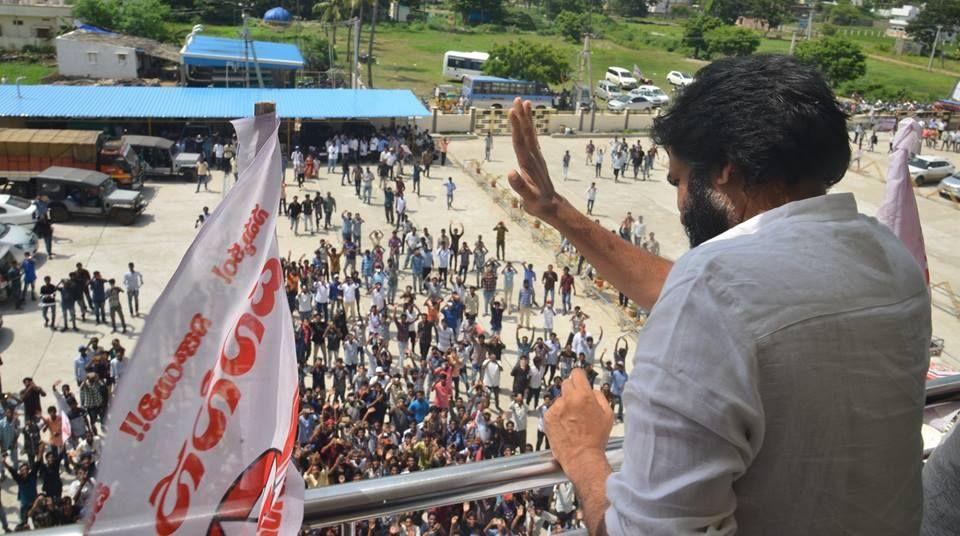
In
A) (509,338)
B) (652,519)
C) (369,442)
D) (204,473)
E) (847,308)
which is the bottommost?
(509,338)

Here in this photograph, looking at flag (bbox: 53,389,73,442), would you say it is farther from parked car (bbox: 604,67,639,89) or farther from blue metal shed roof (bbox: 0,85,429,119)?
parked car (bbox: 604,67,639,89)

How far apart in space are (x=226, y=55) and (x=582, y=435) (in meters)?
40.1

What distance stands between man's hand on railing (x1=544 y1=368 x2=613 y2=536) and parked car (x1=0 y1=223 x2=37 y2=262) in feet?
59.9

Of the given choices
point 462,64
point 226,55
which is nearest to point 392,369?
point 226,55

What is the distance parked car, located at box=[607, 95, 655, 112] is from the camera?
1693 inches

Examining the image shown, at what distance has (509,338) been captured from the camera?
55.2ft

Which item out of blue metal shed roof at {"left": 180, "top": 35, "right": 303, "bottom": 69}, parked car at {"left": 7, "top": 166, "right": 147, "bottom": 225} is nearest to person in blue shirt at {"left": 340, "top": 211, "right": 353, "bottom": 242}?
parked car at {"left": 7, "top": 166, "right": 147, "bottom": 225}

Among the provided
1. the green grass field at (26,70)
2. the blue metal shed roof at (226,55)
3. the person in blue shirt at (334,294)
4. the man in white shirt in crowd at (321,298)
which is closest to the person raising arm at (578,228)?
the man in white shirt in crowd at (321,298)

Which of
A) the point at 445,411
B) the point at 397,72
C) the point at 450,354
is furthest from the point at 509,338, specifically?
the point at 397,72

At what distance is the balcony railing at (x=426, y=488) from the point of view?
1622mm

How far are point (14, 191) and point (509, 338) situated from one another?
15.8m

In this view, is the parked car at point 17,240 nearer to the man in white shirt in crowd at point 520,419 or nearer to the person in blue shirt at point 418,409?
the person in blue shirt at point 418,409

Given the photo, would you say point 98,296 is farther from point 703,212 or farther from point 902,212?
point 703,212

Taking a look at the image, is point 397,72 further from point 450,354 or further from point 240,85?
point 450,354
